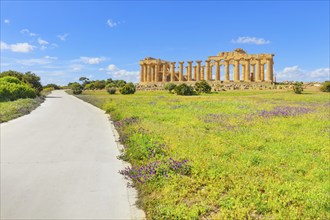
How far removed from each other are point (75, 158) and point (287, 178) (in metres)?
6.79

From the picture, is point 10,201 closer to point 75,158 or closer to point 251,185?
point 75,158

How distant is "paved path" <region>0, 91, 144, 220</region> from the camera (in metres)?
6.02

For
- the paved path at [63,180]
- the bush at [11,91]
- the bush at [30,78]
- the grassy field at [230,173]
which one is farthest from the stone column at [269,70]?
the paved path at [63,180]

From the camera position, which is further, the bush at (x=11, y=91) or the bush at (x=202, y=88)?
the bush at (x=202, y=88)

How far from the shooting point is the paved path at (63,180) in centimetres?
602

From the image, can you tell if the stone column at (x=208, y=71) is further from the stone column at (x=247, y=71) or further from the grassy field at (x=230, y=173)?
the grassy field at (x=230, y=173)

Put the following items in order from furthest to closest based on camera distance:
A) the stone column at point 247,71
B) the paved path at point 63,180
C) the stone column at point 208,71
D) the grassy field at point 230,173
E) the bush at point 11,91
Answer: the stone column at point 208,71
the stone column at point 247,71
the bush at point 11,91
the paved path at point 63,180
the grassy field at point 230,173

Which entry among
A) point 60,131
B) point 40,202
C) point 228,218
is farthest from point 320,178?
point 60,131

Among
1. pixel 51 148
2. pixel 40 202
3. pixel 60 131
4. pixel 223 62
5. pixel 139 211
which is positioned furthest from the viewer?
pixel 223 62

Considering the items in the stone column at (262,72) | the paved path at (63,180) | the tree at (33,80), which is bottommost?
the paved path at (63,180)

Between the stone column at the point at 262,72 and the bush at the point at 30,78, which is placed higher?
the stone column at the point at 262,72

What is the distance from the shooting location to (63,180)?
775 cm

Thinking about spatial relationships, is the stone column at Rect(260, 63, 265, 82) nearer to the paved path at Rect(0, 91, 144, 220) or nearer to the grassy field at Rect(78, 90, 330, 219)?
the grassy field at Rect(78, 90, 330, 219)

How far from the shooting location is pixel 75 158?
32.6ft
